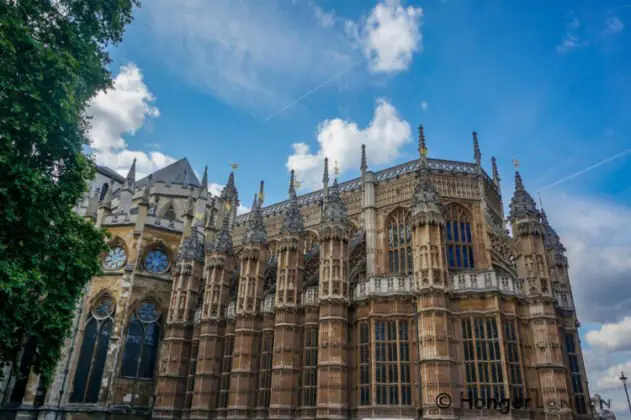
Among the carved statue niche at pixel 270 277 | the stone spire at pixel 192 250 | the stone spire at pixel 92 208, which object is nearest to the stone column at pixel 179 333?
the stone spire at pixel 192 250

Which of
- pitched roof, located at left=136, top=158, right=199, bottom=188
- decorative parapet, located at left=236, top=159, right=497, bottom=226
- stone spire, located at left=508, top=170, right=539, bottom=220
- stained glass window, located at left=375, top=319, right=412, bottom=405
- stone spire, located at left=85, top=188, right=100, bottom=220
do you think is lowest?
stained glass window, located at left=375, top=319, right=412, bottom=405

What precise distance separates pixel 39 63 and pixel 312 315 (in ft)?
64.6

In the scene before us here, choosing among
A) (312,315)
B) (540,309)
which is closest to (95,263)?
(312,315)

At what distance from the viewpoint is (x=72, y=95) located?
15727 millimetres

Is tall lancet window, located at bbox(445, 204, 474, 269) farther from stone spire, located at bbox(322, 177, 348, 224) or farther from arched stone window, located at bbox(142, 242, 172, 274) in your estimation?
arched stone window, located at bbox(142, 242, 172, 274)

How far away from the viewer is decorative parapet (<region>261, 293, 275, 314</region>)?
1219 inches

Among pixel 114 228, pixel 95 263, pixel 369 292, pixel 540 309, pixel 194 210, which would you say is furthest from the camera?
pixel 194 210

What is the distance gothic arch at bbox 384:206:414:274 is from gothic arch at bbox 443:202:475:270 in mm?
2367

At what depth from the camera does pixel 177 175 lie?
189 feet

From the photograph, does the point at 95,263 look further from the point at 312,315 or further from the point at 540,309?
the point at 540,309

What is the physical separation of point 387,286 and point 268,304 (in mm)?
8708

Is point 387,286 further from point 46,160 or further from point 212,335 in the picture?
point 46,160

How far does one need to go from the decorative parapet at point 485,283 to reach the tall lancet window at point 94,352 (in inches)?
1092

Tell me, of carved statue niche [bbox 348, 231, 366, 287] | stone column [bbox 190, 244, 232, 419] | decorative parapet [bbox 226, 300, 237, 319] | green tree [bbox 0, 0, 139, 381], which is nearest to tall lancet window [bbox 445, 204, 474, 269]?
carved statue niche [bbox 348, 231, 366, 287]
